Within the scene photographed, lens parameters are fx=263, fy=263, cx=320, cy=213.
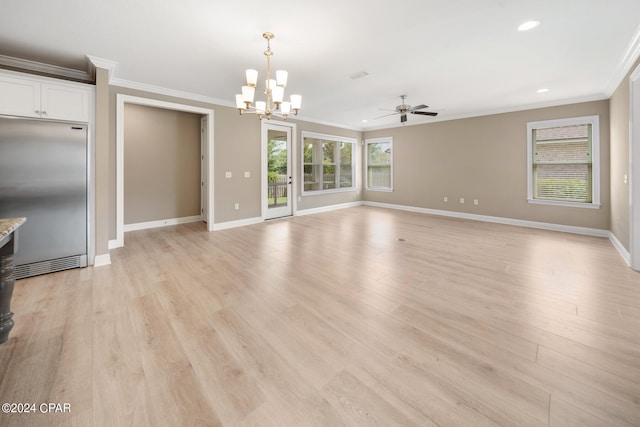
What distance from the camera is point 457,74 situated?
13.2ft

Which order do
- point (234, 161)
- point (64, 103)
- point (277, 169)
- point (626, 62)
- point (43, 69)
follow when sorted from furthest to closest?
point (277, 169), point (234, 161), point (43, 69), point (626, 62), point (64, 103)

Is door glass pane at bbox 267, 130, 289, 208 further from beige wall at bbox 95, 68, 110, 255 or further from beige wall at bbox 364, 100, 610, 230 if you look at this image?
beige wall at bbox 364, 100, 610, 230

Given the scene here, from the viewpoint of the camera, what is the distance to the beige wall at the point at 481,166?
17.2ft

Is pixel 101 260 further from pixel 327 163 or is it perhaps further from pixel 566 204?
pixel 566 204

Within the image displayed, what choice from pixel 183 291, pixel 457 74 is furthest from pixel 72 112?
pixel 457 74

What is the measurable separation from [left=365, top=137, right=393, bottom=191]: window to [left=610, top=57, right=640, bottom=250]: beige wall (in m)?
4.87

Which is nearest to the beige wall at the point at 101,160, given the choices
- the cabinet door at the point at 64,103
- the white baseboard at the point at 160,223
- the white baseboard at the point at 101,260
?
the white baseboard at the point at 101,260

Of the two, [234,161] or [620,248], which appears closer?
[620,248]

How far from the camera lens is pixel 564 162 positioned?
17.8ft

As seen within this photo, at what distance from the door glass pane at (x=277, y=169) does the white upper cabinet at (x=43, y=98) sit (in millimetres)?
3583

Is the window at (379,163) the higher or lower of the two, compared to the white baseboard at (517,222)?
higher

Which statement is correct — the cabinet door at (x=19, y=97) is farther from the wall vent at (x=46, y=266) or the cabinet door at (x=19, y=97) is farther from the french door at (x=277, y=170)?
the french door at (x=277, y=170)

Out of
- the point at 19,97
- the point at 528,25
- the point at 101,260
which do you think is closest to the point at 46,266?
the point at 101,260

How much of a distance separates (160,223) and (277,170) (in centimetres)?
292
